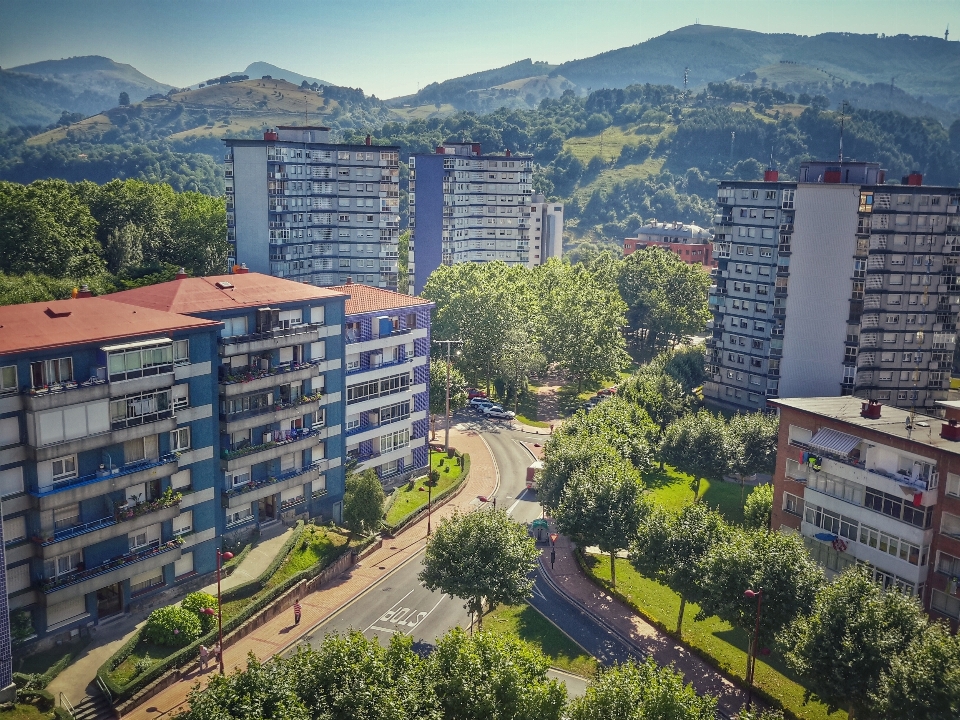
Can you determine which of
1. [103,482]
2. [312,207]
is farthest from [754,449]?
[312,207]

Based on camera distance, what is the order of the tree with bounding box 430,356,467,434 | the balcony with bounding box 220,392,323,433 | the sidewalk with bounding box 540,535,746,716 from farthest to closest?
the tree with bounding box 430,356,467,434, the balcony with bounding box 220,392,323,433, the sidewalk with bounding box 540,535,746,716

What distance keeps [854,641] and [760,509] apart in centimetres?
2646

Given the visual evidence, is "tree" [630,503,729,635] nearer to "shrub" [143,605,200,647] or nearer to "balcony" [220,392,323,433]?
"balcony" [220,392,323,433]

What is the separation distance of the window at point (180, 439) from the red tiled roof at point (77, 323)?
24.1 ft

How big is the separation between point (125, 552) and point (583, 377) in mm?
82619

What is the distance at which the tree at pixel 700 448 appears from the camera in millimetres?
86188

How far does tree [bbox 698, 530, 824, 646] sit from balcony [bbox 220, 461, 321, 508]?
33.2 metres

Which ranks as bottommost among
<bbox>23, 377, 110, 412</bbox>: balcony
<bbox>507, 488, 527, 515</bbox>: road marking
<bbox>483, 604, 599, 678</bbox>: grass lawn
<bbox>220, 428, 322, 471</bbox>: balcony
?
<bbox>483, 604, 599, 678</bbox>: grass lawn

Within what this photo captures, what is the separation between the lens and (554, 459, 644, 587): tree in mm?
65562

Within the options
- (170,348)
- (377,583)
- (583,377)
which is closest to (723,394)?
(583,377)

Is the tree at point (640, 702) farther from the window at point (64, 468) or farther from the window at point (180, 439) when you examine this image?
the window at point (180, 439)

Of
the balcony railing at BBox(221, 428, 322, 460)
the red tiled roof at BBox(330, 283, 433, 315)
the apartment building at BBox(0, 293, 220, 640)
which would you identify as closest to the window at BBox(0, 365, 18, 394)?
the apartment building at BBox(0, 293, 220, 640)

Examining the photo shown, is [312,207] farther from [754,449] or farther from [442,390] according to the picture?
[754,449]

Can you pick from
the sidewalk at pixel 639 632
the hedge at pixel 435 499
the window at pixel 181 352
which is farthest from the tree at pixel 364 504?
the window at pixel 181 352
